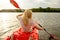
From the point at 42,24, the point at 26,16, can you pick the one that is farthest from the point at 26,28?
the point at 42,24

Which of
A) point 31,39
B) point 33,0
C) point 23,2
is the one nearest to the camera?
point 31,39

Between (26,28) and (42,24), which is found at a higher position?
(26,28)

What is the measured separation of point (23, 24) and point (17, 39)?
24cm

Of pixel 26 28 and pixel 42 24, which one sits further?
pixel 42 24

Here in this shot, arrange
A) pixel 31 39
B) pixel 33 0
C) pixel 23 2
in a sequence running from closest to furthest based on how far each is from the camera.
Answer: pixel 31 39, pixel 23 2, pixel 33 0

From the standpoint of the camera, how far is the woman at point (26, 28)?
A: 3.31 meters

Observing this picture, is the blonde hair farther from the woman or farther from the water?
the water

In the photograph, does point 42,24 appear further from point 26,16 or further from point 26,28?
point 26,16

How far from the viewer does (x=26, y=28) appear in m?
3.43

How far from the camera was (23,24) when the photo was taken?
3.43 metres

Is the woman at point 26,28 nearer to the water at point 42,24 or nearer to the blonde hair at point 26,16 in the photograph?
the blonde hair at point 26,16

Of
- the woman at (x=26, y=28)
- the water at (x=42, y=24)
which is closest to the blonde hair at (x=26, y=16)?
the woman at (x=26, y=28)

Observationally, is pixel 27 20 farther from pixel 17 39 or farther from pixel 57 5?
pixel 57 5

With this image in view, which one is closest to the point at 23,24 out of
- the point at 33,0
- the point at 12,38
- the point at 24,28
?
the point at 24,28
